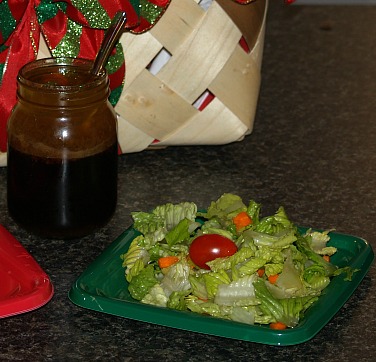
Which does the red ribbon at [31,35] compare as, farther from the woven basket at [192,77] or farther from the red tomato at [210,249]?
the red tomato at [210,249]

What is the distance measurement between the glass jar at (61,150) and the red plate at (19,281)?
5 cm

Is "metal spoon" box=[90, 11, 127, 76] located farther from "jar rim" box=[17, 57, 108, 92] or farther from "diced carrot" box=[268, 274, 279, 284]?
"diced carrot" box=[268, 274, 279, 284]

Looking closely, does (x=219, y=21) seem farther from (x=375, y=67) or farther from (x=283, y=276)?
(x=375, y=67)

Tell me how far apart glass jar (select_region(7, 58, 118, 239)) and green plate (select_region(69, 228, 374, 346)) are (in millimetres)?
63

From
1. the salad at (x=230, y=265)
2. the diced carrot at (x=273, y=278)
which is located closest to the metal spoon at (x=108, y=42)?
the salad at (x=230, y=265)

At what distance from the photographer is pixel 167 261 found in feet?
3.50

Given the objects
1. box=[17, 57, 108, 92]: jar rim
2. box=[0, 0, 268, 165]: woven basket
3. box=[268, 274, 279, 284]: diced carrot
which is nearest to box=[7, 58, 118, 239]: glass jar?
box=[17, 57, 108, 92]: jar rim

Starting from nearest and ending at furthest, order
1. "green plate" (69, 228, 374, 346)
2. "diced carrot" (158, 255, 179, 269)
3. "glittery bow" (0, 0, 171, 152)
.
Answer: "green plate" (69, 228, 374, 346)
"diced carrot" (158, 255, 179, 269)
"glittery bow" (0, 0, 171, 152)

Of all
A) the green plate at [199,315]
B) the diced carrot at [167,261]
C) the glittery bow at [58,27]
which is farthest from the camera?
the glittery bow at [58,27]

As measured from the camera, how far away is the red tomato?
3.45 ft

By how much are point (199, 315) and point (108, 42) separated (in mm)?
Answer: 349

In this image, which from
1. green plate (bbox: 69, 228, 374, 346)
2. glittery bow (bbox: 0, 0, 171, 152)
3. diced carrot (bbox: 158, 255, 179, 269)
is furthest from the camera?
glittery bow (bbox: 0, 0, 171, 152)

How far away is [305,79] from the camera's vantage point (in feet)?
5.49

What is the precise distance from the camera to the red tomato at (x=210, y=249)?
3.45 ft
